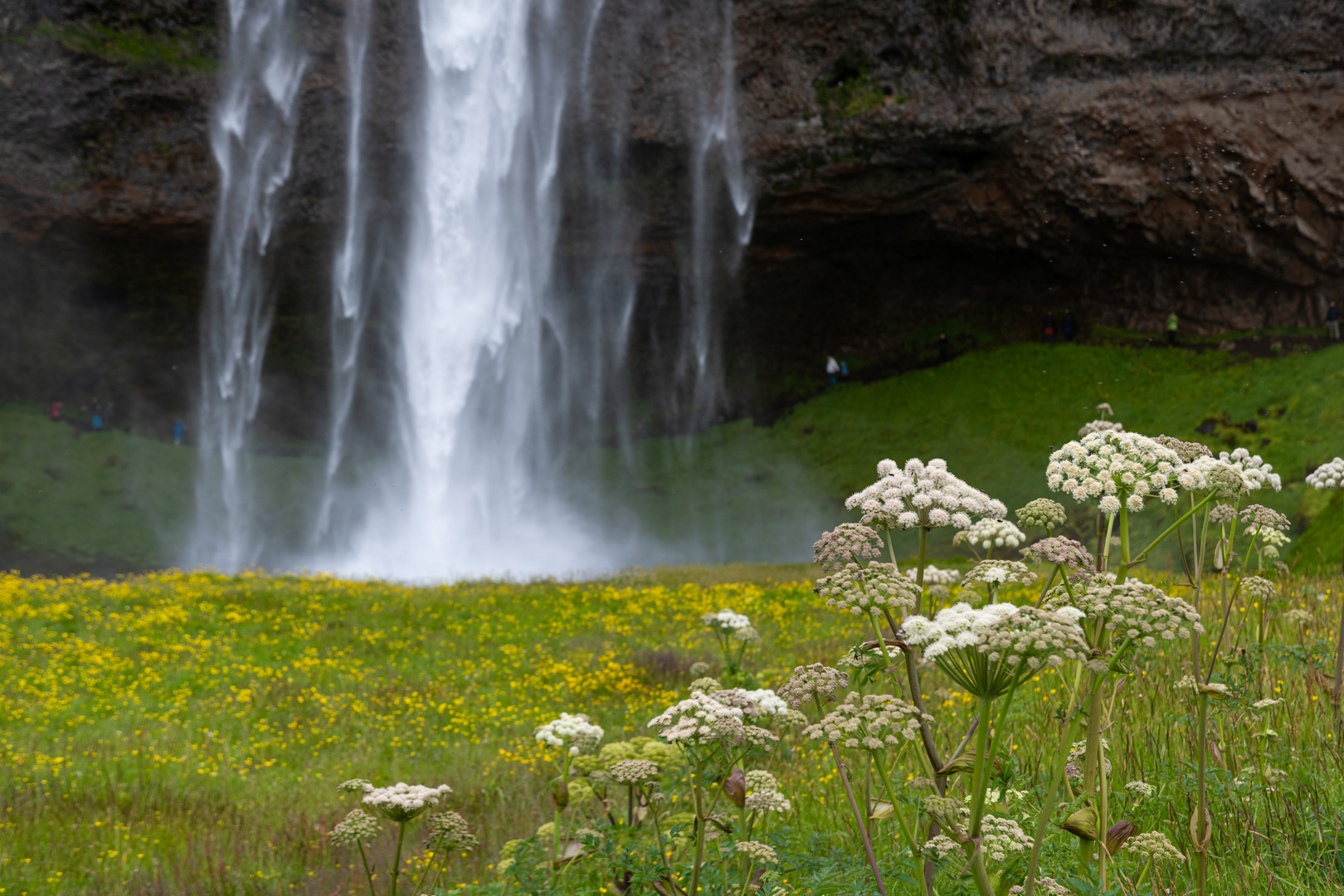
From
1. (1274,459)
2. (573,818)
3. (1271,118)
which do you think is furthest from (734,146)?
(573,818)

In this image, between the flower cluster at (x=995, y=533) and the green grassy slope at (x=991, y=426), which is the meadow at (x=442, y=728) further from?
the green grassy slope at (x=991, y=426)

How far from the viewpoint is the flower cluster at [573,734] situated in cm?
429

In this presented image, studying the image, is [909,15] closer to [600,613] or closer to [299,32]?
[299,32]

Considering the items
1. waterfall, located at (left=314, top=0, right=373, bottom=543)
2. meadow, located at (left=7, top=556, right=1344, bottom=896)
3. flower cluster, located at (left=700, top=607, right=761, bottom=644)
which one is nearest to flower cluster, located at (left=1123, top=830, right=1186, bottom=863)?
meadow, located at (left=7, top=556, right=1344, bottom=896)

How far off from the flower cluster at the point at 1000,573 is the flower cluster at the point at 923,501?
0.17 metres

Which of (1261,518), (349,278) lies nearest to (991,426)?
(349,278)

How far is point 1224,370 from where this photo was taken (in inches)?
1404

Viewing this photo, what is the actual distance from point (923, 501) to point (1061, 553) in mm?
747

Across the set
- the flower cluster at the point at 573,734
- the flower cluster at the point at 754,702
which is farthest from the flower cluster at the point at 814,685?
the flower cluster at the point at 573,734

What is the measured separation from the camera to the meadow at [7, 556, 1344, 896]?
13.4ft

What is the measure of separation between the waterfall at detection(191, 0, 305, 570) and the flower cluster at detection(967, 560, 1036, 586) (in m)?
39.1

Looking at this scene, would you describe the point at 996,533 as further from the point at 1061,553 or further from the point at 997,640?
the point at 997,640

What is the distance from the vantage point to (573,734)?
14.3 feet

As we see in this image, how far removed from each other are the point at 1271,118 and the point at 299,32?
37.9 m
